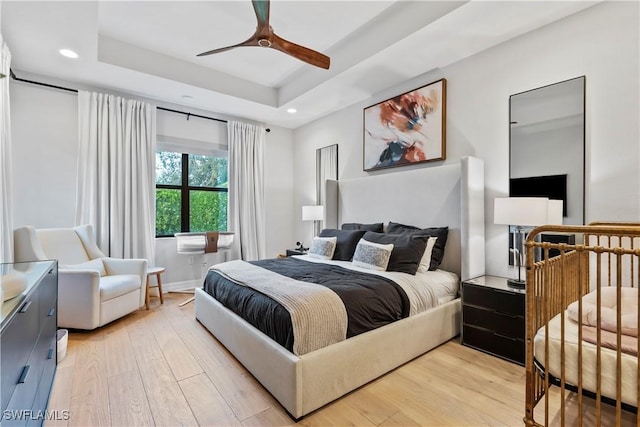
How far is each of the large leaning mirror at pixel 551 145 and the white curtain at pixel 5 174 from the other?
14.3ft

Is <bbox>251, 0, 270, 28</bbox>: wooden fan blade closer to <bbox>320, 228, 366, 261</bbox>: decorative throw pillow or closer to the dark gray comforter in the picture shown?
the dark gray comforter

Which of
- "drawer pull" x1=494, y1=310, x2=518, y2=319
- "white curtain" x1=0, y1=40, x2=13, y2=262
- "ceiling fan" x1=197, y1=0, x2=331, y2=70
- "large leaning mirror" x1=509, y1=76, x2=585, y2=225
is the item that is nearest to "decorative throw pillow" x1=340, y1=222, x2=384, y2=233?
"large leaning mirror" x1=509, y1=76, x2=585, y2=225

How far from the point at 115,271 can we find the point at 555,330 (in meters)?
4.04

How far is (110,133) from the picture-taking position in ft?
12.5

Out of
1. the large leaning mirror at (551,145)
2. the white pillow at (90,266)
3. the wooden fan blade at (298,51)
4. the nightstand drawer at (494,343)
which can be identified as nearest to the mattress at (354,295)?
the nightstand drawer at (494,343)

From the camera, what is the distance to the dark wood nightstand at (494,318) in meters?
2.29

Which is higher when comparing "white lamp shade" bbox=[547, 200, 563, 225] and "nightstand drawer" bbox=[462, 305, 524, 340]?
"white lamp shade" bbox=[547, 200, 563, 225]

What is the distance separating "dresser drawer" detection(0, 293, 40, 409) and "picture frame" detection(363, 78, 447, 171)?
3410 mm

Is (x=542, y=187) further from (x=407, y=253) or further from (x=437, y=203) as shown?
(x=407, y=253)

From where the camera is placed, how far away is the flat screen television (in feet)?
7.93

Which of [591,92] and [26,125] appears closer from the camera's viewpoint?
[591,92]

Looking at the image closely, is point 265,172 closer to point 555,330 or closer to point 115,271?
point 115,271

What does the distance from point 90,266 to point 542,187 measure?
4526 mm

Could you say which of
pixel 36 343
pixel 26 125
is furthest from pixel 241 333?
pixel 26 125
